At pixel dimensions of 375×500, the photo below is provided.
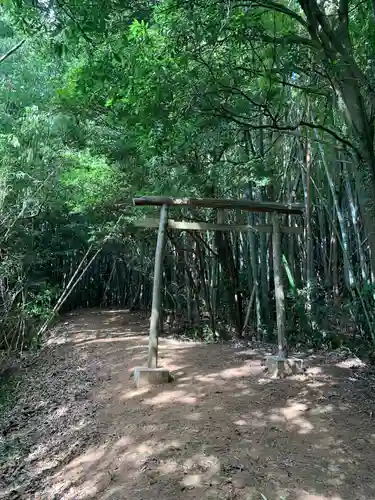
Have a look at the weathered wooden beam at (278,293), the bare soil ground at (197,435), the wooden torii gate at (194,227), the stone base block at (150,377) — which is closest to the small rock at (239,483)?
the bare soil ground at (197,435)

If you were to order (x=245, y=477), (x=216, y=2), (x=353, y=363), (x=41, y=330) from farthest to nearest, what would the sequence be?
(x=41, y=330) < (x=353, y=363) < (x=216, y=2) < (x=245, y=477)

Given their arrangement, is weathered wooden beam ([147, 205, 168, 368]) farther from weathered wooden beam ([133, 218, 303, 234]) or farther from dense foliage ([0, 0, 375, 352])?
dense foliage ([0, 0, 375, 352])

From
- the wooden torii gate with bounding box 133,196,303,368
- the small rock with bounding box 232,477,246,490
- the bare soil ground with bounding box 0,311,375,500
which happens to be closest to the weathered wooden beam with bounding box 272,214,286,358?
the wooden torii gate with bounding box 133,196,303,368

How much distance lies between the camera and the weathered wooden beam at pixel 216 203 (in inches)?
166

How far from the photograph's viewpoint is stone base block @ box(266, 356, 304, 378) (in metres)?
4.16

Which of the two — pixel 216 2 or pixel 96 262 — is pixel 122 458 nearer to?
pixel 216 2

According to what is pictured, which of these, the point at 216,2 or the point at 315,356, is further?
the point at 315,356

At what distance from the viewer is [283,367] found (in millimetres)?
4191

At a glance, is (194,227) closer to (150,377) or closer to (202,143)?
Result: (202,143)

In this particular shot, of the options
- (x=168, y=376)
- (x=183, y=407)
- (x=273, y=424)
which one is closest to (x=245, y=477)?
(x=273, y=424)

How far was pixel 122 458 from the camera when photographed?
9.36ft

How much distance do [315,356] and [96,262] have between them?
868cm

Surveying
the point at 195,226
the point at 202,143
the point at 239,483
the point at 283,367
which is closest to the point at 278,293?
the point at 283,367

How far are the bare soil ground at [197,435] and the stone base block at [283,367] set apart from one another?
0.12 meters
